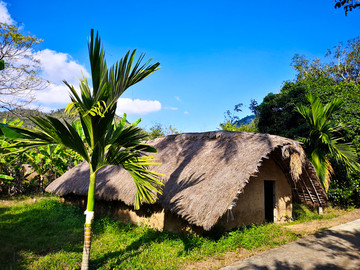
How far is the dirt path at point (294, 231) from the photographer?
4.64 metres

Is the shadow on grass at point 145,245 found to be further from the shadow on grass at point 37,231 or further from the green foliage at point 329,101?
the green foliage at point 329,101

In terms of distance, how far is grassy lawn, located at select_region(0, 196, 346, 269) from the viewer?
478cm

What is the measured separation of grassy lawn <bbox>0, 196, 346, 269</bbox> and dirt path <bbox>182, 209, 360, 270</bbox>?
14 cm

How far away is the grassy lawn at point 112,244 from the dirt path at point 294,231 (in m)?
0.14

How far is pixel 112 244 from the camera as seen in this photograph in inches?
233

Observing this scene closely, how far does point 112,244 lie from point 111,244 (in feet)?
0.09

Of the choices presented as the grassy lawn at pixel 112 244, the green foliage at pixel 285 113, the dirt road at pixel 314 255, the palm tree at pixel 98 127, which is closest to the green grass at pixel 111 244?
the grassy lawn at pixel 112 244

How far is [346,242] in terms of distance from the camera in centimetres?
579

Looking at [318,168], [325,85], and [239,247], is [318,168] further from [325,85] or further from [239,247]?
[325,85]

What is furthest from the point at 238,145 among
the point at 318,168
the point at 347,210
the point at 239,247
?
the point at 347,210

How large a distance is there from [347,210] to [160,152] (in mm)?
7891

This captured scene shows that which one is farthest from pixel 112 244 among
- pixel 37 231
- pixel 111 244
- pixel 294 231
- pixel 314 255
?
pixel 294 231

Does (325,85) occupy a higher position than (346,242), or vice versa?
(325,85)

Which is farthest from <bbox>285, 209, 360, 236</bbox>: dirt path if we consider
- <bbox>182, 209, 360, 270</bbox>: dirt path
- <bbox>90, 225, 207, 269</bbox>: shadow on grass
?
<bbox>90, 225, 207, 269</bbox>: shadow on grass
